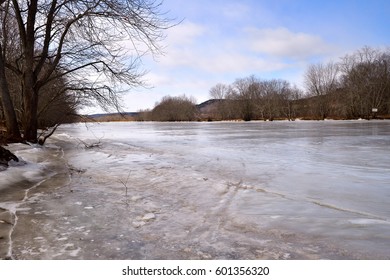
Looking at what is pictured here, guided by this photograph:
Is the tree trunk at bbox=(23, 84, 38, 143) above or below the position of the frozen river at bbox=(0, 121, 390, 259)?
above

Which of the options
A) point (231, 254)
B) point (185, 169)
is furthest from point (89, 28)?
point (231, 254)

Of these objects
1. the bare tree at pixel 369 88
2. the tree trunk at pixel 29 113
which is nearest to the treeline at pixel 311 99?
the bare tree at pixel 369 88

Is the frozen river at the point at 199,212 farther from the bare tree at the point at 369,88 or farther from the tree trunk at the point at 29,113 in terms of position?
the bare tree at the point at 369,88

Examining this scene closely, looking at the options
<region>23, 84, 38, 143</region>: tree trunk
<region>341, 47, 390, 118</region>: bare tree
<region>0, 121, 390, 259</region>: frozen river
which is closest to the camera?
<region>0, 121, 390, 259</region>: frozen river

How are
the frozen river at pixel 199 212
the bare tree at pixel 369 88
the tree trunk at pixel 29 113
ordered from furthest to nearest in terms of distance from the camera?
the bare tree at pixel 369 88 < the tree trunk at pixel 29 113 < the frozen river at pixel 199 212

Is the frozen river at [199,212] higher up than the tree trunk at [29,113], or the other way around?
the tree trunk at [29,113]

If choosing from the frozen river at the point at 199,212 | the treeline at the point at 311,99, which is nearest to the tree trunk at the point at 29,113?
the frozen river at the point at 199,212

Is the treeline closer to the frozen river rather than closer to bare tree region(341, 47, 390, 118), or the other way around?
bare tree region(341, 47, 390, 118)

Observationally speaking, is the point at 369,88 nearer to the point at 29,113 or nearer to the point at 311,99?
the point at 311,99

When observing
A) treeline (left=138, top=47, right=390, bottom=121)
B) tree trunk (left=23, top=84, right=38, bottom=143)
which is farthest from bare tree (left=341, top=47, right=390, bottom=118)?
tree trunk (left=23, top=84, right=38, bottom=143)

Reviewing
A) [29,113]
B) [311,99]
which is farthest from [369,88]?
[29,113]

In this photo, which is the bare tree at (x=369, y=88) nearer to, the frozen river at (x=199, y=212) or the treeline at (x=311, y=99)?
the treeline at (x=311, y=99)

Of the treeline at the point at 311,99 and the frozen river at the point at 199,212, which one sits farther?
the treeline at the point at 311,99

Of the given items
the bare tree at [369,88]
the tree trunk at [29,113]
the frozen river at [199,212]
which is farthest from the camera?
the bare tree at [369,88]
